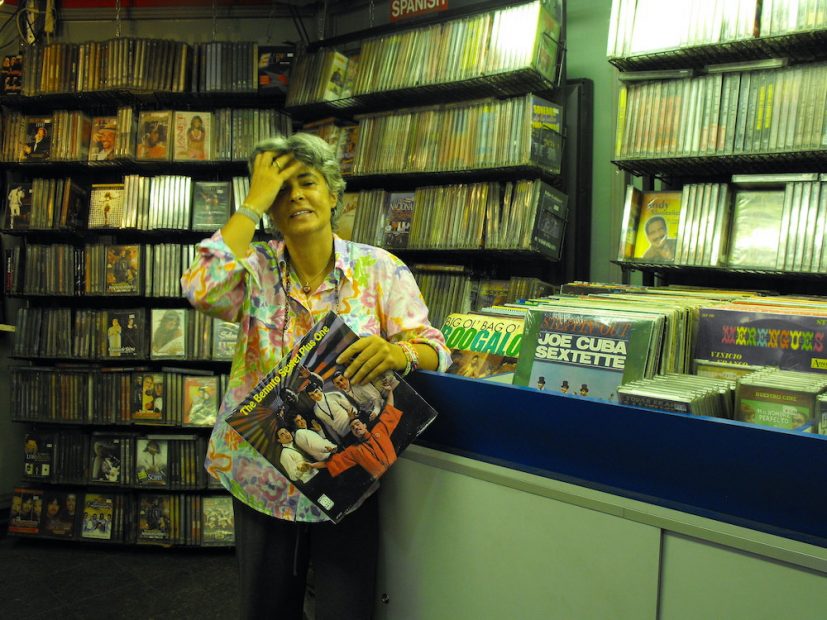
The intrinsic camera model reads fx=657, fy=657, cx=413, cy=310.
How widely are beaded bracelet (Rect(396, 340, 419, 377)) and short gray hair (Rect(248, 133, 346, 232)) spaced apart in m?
0.41

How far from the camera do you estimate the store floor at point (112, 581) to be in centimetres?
283

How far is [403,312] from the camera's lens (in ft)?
4.63

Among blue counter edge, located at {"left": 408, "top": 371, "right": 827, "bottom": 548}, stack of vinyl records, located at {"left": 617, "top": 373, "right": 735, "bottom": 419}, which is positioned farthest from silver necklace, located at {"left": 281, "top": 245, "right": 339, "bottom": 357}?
stack of vinyl records, located at {"left": 617, "top": 373, "right": 735, "bottom": 419}

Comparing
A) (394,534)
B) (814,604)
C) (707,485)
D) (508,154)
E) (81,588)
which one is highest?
(508,154)

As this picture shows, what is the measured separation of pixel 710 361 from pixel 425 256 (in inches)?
78.7

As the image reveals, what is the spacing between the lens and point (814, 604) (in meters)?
0.86

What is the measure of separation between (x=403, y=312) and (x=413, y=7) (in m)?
2.30

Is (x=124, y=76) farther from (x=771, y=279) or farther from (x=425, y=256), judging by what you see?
(x=771, y=279)

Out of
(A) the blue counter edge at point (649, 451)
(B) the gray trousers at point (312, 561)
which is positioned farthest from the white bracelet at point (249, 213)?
(B) the gray trousers at point (312, 561)

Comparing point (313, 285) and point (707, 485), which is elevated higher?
point (313, 285)

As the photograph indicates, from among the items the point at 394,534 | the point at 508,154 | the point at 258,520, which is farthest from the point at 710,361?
the point at 508,154

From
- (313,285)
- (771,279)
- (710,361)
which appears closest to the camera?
(710,361)

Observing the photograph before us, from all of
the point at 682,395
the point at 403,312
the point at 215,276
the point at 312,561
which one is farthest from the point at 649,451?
the point at 215,276

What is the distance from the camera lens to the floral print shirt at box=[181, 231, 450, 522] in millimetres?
1300
